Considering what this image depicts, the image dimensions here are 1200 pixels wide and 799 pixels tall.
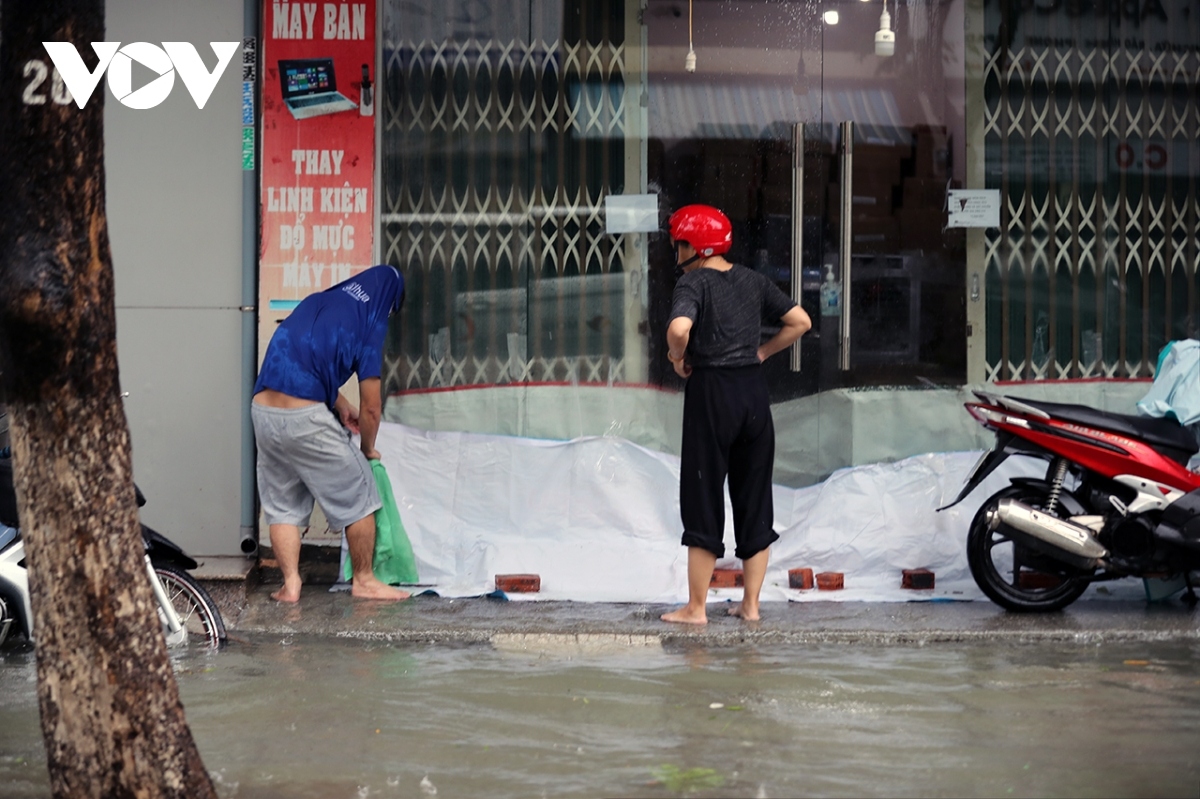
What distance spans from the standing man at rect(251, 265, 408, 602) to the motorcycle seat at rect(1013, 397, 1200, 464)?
→ 2992 millimetres

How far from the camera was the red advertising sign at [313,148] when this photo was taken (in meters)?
7.62

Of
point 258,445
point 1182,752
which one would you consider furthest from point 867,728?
point 258,445

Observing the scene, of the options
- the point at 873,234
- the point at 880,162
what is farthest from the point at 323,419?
the point at 880,162

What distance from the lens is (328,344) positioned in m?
6.70

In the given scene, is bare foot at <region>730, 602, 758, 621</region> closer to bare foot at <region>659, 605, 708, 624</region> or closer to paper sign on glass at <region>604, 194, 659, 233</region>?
bare foot at <region>659, 605, 708, 624</region>

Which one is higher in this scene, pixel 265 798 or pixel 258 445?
pixel 258 445

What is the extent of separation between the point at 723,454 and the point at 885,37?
2648 millimetres

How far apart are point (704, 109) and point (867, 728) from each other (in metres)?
3.91

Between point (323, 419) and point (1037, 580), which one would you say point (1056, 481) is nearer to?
A: point (1037, 580)

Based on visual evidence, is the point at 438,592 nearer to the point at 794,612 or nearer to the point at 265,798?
the point at 794,612

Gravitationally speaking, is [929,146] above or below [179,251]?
above

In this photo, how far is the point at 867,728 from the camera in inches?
192

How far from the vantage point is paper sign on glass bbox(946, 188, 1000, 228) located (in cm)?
784

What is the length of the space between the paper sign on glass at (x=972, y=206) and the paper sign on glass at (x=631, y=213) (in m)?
1.57
